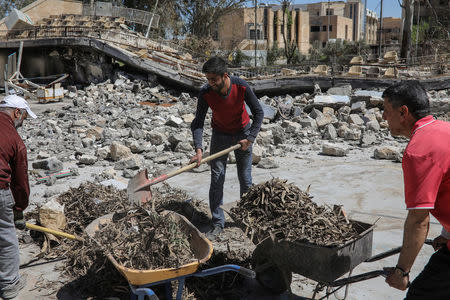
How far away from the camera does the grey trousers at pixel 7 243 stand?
3.54m

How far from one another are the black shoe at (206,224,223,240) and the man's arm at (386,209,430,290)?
9.08 feet

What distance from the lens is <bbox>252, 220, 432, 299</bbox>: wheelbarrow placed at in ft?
8.96

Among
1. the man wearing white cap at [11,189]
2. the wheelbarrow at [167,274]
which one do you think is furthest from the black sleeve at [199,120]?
the man wearing white cap at [11,189]

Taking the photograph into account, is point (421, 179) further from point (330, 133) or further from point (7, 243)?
point (330, 133)

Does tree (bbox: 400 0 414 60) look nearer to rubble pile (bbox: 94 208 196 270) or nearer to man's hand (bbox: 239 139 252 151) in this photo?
man's hand (bbox: 239 139 252 151)

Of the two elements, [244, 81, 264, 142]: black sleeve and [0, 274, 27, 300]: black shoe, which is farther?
[244, 81, 264, 142]: black sleeve

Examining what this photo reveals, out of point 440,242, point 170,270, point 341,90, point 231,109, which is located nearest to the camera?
point 440,242

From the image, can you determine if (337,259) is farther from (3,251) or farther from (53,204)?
(53,204)

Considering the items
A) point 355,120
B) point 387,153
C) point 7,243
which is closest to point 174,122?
point 355,120

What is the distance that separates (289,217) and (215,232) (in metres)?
1.65

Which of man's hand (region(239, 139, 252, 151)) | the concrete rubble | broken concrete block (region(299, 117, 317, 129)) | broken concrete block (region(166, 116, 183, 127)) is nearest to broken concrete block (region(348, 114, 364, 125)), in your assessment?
the concrete rubble

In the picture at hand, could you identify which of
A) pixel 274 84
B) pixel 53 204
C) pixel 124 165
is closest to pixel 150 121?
pixel 124 165

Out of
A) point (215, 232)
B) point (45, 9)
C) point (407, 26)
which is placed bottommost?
point (215, 232)

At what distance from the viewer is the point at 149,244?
3.29m
